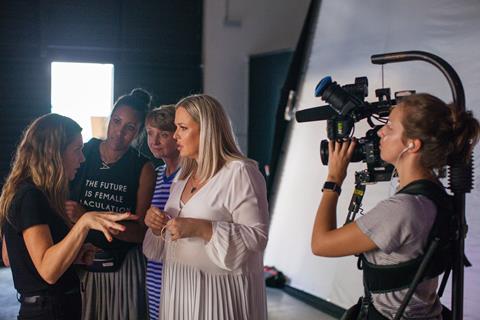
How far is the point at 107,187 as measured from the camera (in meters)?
2.35

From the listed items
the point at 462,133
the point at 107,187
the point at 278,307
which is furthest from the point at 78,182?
the point at 278,307

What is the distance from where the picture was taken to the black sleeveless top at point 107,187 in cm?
234

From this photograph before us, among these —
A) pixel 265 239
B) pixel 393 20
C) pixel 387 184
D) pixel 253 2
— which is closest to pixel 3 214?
pixel 265 239

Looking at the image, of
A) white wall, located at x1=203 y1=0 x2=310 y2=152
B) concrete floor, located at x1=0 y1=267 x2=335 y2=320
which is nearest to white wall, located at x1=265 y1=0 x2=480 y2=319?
concrete floor, located at x1=0 y1=267 x2=335 y2=320

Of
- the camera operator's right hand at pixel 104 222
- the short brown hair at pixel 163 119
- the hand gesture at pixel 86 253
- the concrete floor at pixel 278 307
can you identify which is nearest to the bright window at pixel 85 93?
the concrete floor at pixel 278 307

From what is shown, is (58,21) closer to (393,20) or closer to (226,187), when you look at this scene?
(393,20)

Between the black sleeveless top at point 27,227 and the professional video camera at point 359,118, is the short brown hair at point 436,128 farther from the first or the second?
the black sleeveless top at point 27,227

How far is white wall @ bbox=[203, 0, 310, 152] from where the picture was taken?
6254mm

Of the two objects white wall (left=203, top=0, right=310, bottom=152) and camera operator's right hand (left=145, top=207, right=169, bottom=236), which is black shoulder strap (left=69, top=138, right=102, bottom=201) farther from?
white wall (left=203, top=0, right=310, bottom=152)

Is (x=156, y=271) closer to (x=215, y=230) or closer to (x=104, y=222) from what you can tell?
(x=215, y=230)

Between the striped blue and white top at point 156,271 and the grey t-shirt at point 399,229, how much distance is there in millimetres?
1063

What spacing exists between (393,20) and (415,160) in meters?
2.69

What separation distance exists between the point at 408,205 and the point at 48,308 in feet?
3.70

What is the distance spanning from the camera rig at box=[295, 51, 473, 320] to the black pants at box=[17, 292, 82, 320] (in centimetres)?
93
